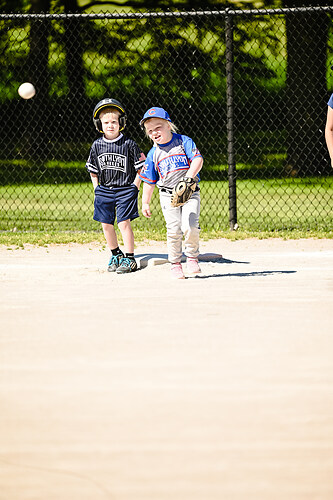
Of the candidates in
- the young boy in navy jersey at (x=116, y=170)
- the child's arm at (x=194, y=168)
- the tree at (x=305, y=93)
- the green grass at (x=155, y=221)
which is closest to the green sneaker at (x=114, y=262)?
the young boy in navy jersey at (x=116, y=170)

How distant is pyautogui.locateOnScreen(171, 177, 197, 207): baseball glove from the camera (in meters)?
6.80

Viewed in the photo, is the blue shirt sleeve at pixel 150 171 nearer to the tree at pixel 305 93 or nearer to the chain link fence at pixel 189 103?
the chain link fence at pixel 189 103

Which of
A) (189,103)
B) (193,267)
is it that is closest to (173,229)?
(193,267)

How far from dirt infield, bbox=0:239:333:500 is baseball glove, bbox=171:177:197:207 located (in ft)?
1.99

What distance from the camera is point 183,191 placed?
6785 millimetres

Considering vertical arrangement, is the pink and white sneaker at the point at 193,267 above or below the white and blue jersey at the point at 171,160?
below

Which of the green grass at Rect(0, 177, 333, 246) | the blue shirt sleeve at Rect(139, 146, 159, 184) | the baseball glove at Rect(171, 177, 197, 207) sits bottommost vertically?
the green grass at Rect(0, 177, 333, 246)

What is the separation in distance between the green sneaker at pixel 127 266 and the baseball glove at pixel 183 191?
79cm

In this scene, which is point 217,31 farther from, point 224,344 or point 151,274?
point 224,344

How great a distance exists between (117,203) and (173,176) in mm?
716

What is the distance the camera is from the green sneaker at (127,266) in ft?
24.2

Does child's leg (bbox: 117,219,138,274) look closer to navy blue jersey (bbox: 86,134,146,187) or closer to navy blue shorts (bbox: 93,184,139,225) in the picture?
navy blue shorts (bbox: 93,184,139,225)

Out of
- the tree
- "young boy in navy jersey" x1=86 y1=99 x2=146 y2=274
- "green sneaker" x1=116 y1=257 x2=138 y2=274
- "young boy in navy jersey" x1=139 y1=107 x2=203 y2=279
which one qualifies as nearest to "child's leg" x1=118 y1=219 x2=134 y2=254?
"young boy in navy jersey" x1=86 y1=99 x2=146 y2=274

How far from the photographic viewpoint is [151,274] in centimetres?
728
